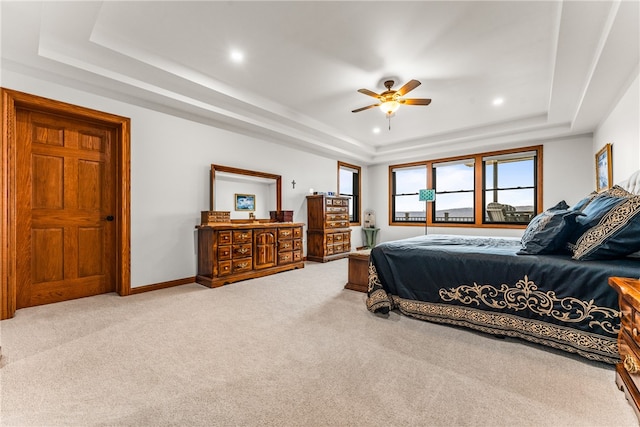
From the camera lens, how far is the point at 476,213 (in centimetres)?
629

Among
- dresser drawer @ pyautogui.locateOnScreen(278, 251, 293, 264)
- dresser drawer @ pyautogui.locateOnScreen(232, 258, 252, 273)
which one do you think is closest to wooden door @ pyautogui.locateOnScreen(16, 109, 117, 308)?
dresser drawer @ pyautogui.locateOnScreen(232, 258, 252, 273)

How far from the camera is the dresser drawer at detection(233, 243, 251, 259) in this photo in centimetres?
414

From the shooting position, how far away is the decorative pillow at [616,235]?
1.85m

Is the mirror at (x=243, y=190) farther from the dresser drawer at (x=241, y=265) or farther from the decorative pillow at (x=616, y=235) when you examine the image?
the decorative pillow at (x=616, y=235)

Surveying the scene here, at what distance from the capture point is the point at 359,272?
3.60 meters

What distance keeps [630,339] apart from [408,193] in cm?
621

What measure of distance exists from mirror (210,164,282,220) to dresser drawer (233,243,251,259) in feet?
2.14

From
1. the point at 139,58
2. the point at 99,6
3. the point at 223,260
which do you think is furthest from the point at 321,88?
the point at 223,260

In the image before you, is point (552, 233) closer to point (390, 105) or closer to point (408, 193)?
point (390, 105)

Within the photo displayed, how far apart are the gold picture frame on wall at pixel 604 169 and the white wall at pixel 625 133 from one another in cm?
10

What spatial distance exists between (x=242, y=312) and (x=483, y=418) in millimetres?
2158

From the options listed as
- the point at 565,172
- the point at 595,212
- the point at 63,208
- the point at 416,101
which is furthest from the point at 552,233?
the point at 63,208

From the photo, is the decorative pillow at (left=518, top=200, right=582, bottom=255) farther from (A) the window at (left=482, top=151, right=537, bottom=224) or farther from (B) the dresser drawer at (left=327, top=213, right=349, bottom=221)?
(A) the window at (left=482, top=151, right=537, bottom=224)

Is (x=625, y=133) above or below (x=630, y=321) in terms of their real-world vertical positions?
above
